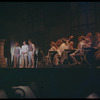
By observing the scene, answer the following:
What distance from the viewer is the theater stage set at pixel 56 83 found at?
8.83 metres

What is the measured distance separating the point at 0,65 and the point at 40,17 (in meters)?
4.69

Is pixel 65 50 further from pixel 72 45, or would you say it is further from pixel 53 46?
pixel 53 46

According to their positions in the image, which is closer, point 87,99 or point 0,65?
point 87,99

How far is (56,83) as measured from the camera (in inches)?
378

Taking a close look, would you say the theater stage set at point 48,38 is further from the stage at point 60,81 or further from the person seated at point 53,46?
the person seated at point 53,46

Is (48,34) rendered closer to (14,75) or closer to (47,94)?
(14,75)

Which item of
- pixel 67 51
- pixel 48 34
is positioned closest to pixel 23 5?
pixel 48 34

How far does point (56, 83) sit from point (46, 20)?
5.74m

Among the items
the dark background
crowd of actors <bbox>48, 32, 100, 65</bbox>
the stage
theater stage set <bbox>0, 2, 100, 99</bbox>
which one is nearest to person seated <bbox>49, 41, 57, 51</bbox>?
crowd of actors <bbox>48, 32, 100, 65</bbox>

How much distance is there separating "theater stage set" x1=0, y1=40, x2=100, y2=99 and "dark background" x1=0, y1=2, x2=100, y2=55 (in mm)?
3029

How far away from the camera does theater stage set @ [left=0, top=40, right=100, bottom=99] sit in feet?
29.0

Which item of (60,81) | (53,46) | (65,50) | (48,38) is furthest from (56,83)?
(48,38)

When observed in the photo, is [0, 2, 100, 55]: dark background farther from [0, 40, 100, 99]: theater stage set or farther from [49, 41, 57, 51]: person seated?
[0, 40, 100, 99]: theater stage set

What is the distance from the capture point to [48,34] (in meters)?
13.4
